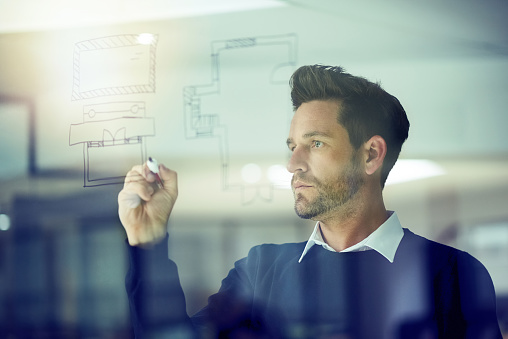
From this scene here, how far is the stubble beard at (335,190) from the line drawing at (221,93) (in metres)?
0.11

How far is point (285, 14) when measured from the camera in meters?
1.40

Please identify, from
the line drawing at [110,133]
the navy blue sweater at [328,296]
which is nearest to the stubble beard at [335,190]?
the navy blue sweater at [328,296]

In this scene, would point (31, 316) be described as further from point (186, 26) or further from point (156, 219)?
point (186, 26)

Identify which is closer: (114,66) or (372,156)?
(372,156)

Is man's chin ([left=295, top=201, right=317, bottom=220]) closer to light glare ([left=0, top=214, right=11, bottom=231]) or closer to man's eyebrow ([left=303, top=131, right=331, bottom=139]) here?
man's eyebrow ([left=303, top=131, right=331, bottom=139])

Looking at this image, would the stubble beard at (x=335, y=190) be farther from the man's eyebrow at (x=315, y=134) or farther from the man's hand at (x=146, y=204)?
the man's hand at (x=146, y=204)

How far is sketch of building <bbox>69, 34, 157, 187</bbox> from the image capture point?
1.44 metres

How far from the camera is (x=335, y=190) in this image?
132cm

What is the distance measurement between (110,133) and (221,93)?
328 millimetres

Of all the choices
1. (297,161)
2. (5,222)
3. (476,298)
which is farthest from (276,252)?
(5,222)

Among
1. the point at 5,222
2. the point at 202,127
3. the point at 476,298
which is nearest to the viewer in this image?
the point at 476,298

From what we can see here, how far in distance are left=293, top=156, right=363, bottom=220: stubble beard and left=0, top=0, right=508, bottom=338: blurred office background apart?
0.19ft

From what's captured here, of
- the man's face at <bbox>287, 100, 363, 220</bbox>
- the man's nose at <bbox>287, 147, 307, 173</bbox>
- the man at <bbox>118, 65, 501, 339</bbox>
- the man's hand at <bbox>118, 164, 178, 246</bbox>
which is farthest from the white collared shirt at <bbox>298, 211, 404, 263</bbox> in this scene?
the man's hand at <bbox>118, 164, 178, 246</bbox>

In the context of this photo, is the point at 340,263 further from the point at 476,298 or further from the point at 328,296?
the point at 476,298
